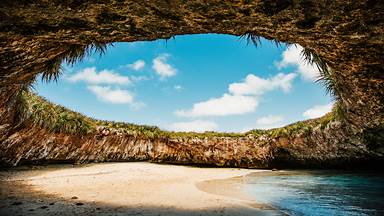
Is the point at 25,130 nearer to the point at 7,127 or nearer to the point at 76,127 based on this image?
the point at 7,127

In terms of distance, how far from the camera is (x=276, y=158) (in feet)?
36.7

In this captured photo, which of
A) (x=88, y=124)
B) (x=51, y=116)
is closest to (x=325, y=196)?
(x=88, y=124)

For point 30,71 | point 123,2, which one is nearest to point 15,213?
point 30,71

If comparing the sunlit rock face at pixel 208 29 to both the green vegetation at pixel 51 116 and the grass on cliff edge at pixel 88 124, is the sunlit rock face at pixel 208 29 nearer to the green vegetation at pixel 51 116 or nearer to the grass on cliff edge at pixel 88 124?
the green vegetation at pixel 51 116

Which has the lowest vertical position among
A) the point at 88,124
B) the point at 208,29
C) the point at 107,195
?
the point at 107,195

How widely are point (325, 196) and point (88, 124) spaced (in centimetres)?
674

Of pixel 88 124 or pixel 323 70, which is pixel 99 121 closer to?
pixel 88 124

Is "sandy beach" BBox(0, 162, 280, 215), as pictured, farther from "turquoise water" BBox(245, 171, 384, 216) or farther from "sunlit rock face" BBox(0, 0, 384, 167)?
"sunlit rock face" BBox(0, 0, 384, 167)

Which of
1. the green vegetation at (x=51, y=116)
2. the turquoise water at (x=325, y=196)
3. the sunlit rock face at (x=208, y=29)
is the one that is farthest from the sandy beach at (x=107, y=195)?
the sunlit rock face at (x=208, y=29)

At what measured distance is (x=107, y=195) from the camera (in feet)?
17.8

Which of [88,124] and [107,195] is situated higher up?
[88,124]

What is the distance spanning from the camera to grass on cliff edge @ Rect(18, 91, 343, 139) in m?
7.59

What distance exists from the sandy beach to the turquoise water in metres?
0.42

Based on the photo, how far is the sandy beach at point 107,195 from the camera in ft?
13.9
